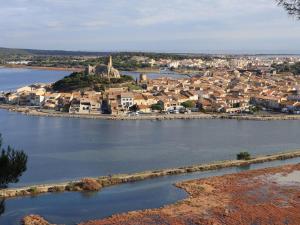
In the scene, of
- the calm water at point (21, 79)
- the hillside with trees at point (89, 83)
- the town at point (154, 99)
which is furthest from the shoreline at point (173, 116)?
the calm water at point (21, 79)

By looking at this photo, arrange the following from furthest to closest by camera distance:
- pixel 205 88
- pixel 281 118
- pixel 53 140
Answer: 1. pixel 205 88
2. pixel 281 118
3. pixel 53 140

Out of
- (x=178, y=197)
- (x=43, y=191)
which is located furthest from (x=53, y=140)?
(x=178, y=197)

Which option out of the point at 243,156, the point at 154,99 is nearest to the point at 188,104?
the point at 154,99

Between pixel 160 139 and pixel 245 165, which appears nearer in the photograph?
pixel 245 165

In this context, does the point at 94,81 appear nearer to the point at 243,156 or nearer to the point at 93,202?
the point at 243,156

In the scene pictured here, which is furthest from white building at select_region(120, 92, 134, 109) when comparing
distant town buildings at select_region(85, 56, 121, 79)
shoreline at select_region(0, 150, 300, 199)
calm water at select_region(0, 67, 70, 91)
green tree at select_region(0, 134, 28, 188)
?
green tree at select_region(0, 134, 28, 188)

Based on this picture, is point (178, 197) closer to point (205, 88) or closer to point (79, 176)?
point (79, 176)

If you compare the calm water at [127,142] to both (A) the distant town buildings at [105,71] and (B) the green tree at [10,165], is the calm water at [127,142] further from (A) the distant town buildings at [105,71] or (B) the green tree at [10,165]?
(A) the distant town buildings at [105,71]
